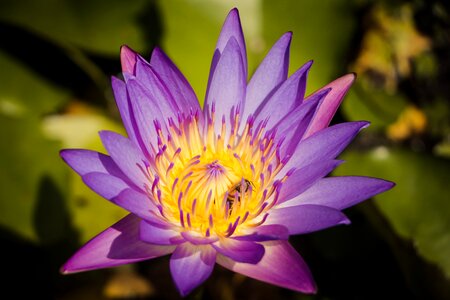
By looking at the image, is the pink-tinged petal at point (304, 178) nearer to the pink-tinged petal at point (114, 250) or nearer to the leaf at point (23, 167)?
the pink-tinged petal at point (114, 250)

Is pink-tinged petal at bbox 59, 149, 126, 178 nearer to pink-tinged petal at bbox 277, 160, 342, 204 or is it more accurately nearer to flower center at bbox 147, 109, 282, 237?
flower center at bbox 147, 109, 282, 237

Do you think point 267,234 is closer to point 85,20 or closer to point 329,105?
point 329,105

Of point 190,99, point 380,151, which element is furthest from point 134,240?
point 380,151

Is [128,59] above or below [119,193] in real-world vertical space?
above

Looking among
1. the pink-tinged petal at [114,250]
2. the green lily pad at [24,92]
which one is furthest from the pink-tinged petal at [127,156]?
the green lily pad at [24,92]

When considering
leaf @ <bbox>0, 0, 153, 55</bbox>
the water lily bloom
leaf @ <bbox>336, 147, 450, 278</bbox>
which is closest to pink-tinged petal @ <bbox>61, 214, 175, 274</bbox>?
the water lily bloom

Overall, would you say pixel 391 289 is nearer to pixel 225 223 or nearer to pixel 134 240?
pixel 225 223

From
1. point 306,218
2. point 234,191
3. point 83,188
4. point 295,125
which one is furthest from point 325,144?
point 83,188
